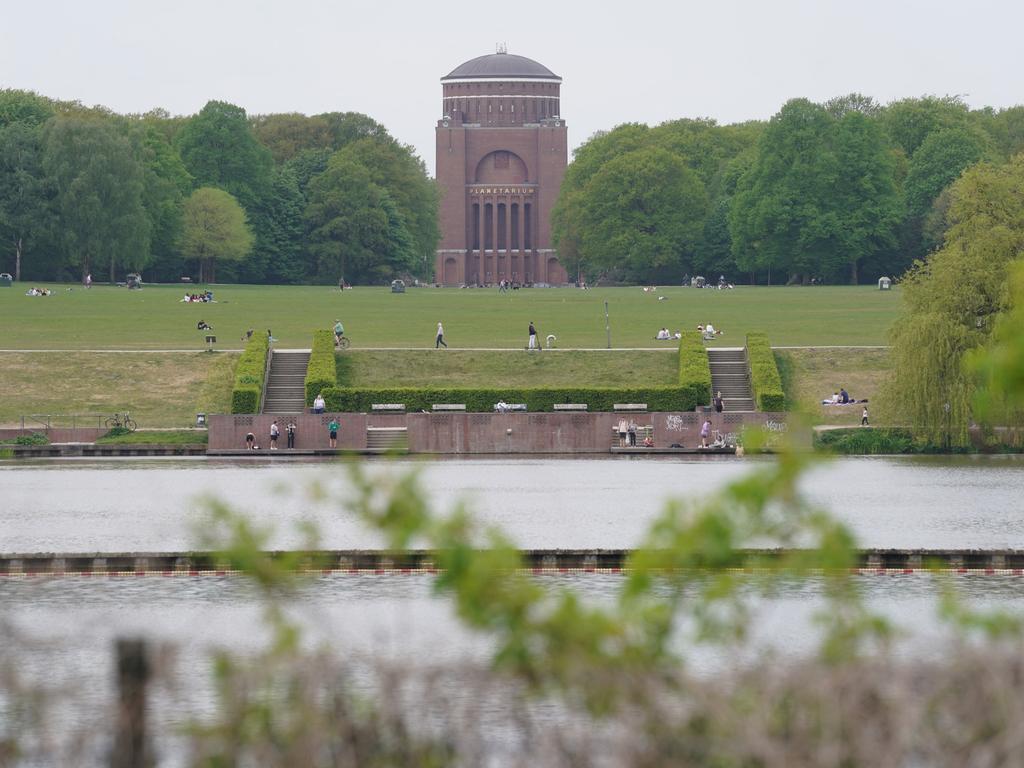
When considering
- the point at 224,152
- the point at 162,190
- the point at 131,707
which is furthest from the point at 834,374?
the point at 224,152

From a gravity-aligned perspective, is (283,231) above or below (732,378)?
above

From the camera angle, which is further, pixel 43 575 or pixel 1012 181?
pixel 1012 181

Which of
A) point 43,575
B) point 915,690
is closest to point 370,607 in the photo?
point 43,575

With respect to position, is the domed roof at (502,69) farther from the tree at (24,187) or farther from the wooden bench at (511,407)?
the wooden bench at (511,407)

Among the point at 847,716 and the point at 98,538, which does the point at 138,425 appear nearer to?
the point at 98,538

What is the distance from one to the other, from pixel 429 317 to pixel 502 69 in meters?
87.4

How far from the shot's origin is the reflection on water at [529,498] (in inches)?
1086

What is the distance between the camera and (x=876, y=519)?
29.9 meters

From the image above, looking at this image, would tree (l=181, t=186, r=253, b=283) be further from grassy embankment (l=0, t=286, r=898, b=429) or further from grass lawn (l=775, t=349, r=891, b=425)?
grass lawn (l=775, t=349, r=891, b=425)

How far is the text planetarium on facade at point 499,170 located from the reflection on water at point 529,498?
107 m

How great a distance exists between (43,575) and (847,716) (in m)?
17.8

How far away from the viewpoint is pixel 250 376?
2000 inches

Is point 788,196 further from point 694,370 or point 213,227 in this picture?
point 694,370

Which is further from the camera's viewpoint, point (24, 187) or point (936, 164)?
point (936, 164)
